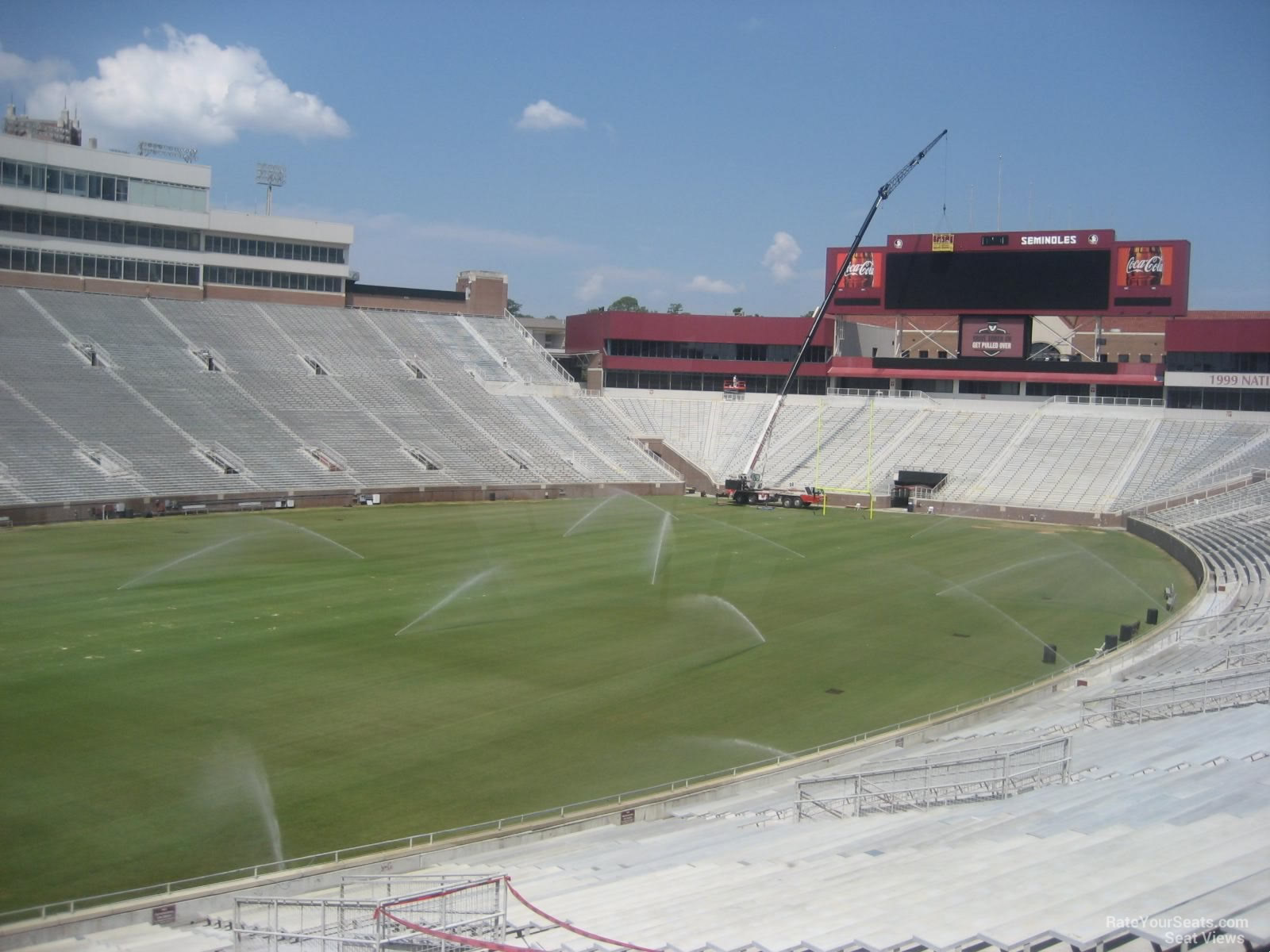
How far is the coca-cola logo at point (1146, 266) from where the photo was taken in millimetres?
73000

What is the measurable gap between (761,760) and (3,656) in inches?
705

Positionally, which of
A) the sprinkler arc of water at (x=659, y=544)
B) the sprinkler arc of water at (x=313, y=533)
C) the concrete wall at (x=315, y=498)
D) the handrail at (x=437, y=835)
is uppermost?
the concrete wall at (x=315, y=498)

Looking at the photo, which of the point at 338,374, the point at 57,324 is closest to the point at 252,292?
the point at 338,374

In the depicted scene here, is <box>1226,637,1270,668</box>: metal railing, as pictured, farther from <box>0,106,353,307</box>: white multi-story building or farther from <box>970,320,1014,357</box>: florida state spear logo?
<box>0,106,353,307</box>: white multi-story building

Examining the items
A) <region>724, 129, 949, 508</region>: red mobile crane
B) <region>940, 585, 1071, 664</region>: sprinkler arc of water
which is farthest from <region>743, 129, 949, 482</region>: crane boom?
<region>940, 585, 1071, 664</region>: sprinkler arc of water

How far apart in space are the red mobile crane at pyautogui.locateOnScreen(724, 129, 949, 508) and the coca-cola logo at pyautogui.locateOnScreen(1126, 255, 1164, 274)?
58.7 ft

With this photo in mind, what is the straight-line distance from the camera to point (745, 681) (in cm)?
2795

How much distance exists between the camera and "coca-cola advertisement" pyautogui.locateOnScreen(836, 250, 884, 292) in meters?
81.6

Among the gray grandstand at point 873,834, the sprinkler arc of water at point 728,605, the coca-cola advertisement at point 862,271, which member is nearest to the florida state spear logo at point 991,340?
the coca-cola advertisement at point 862,271

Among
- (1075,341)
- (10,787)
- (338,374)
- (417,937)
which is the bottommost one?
(10,787)

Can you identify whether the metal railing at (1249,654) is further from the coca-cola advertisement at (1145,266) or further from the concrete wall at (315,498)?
the coca-cola advertisement at (1145,266)

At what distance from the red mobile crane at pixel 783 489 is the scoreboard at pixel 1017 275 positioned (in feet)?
2.93

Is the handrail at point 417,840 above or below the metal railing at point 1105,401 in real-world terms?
below

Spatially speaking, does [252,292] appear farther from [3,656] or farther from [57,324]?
[3,656]
